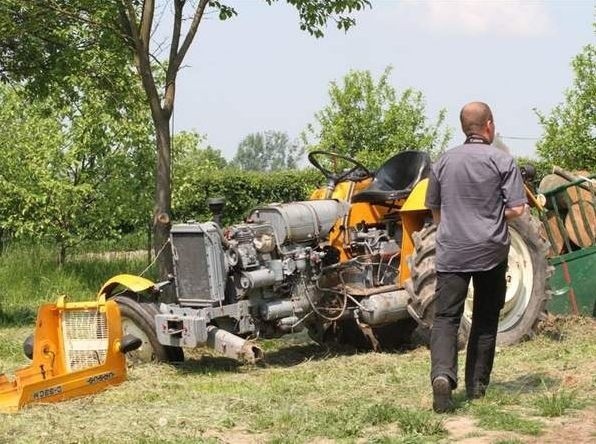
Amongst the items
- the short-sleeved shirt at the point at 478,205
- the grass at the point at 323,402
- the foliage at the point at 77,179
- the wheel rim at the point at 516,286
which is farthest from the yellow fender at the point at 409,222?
the foliage at the point at 77,179

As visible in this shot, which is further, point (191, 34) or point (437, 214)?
point (191, 34)

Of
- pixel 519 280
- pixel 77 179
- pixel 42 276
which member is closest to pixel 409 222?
pixel 519 280

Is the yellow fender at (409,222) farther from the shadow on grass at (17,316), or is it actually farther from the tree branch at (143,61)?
the shadow on grass at (17,316)

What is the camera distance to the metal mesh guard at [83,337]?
7.32 meters

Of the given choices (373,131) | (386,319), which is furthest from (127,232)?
(386,319)

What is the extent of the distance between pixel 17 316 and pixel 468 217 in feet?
25.4

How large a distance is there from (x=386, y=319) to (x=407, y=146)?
1259cm

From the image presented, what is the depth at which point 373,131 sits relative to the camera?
67.6 ft

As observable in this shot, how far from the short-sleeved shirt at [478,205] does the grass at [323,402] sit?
2.74 feet

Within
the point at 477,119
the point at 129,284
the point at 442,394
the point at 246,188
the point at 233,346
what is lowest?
the point at 442,394

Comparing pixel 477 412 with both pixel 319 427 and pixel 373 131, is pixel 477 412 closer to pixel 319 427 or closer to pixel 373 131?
pixel 319 427

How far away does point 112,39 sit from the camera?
35.4 feet

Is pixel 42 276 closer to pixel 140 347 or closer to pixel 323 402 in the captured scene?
pixel 140 347

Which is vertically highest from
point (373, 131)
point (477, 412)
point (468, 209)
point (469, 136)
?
point (373, 131)
